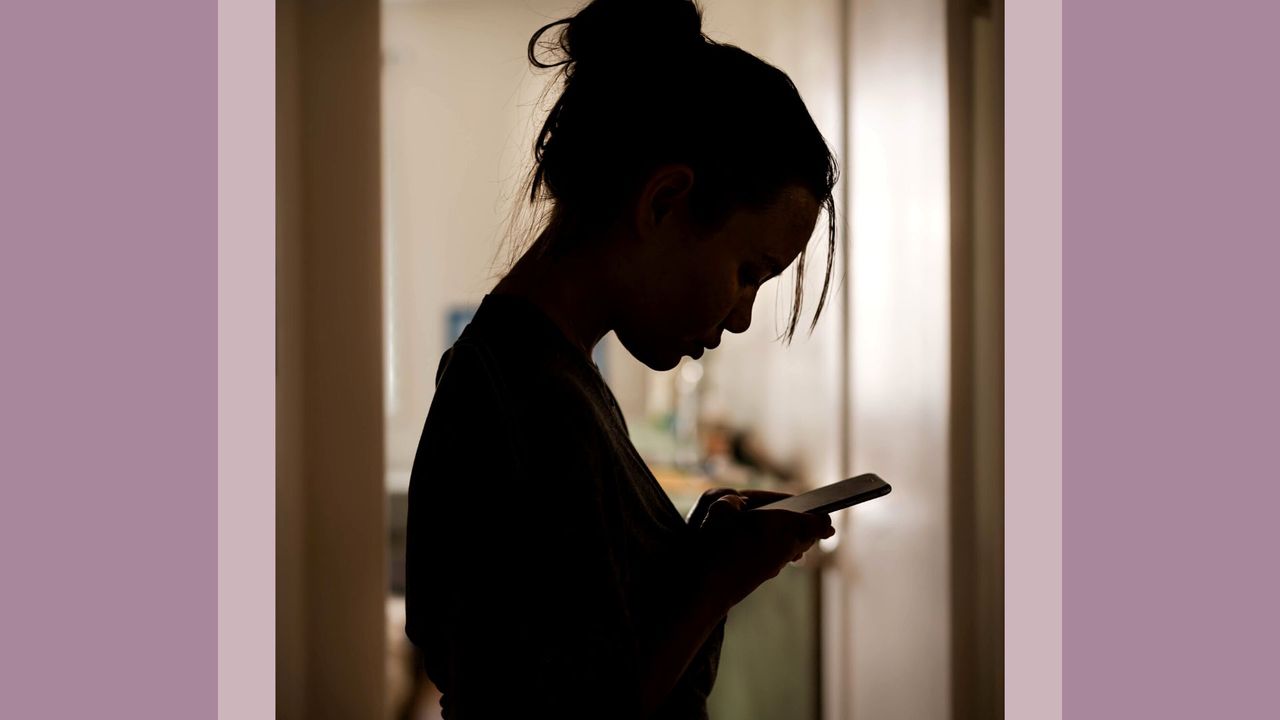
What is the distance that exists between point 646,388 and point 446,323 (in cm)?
92

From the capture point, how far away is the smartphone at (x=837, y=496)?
53 centimetres

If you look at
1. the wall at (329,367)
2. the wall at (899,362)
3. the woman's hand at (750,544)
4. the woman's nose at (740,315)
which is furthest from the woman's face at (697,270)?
the wall at (329,367)

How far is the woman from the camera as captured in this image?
0.42m

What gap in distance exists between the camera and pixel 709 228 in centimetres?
50

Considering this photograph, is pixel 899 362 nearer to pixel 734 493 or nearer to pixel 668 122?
pixel 734 493

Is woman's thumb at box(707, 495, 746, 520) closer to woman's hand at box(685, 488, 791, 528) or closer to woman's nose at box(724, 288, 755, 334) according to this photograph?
woman's hand at box(685, 488, 791, 528)

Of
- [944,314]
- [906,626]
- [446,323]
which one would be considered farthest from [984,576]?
[446,323]

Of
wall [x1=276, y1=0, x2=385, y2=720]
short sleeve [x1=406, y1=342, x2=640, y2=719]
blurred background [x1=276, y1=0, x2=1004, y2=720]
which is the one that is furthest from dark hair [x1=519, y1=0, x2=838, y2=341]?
wall [x1=276, y1=0, x2=385, y2=720]

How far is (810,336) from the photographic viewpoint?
3.92ft

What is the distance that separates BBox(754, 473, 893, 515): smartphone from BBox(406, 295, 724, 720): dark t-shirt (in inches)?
3.9

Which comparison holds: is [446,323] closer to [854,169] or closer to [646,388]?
[646,388]

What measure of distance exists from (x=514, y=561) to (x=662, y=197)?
218 millimetres

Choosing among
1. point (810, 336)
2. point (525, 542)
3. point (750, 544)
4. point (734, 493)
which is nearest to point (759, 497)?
point (734, 493)

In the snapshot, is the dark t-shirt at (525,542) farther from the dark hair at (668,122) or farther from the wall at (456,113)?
the wall at (456,113)
